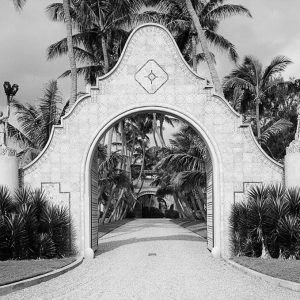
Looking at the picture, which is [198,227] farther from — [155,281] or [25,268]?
[155,281]

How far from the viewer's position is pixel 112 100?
61.0 feet

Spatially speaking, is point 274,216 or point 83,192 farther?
point 83,192

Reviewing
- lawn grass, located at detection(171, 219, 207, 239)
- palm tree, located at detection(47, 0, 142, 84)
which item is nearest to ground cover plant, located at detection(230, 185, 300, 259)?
lawn grass, located at detection(171, 219, 207, 239)

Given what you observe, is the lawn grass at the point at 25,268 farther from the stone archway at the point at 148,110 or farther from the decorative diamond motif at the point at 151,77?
the decorative diamond motif at the point at 151,77

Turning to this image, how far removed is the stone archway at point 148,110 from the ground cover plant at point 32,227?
1.68 ft

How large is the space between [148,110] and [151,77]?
1.09 meters

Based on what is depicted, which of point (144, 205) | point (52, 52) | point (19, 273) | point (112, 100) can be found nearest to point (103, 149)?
point (52, 52)

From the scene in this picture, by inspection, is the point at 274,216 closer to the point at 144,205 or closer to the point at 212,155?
the point at 212,155

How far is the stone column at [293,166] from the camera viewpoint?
17672 mm

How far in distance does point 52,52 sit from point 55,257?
1886cm

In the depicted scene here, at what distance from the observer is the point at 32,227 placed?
54.6 ft

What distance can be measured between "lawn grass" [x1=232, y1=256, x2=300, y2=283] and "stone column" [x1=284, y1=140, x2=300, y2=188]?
2977 mm

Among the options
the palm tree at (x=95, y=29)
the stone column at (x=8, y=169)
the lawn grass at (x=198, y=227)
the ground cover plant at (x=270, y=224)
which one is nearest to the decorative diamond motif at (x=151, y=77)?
the ground cover plant at (x=270, y=224)

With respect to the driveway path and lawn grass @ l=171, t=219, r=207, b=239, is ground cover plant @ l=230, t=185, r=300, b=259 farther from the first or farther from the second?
lawn grass @ l=171, t=219, r=207, b=239
